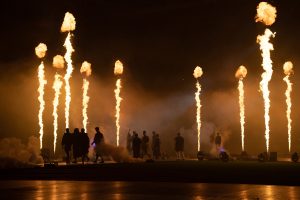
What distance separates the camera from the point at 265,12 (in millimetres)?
39188

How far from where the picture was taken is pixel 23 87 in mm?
48500

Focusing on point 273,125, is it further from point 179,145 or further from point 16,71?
point 16,71

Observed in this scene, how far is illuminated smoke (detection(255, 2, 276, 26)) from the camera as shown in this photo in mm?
39000

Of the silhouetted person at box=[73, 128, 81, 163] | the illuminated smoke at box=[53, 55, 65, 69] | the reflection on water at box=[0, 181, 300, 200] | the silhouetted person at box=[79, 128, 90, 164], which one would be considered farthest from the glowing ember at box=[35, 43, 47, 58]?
the reflection on water at box=[0, 181, 300, 200]

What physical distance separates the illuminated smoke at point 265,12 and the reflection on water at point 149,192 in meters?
25.5

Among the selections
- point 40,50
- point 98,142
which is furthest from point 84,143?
point 40,50

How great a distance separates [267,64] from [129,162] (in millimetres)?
16061

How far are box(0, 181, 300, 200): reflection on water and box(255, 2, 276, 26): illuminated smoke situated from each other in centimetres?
2548

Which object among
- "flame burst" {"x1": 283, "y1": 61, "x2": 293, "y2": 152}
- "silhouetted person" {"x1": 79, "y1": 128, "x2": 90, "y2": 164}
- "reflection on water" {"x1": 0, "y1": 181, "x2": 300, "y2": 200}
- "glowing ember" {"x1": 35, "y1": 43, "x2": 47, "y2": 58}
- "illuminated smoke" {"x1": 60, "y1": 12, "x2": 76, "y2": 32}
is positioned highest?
"illuminated smoke" {"x1": 60, "y1": 12, "x2": 76, "y2": 32}

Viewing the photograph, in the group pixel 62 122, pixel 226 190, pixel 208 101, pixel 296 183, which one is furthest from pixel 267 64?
pixel 226 190

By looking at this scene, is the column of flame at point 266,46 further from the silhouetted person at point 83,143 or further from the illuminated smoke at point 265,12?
the silhouetted person at point 83,143

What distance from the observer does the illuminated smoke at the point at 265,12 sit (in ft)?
128

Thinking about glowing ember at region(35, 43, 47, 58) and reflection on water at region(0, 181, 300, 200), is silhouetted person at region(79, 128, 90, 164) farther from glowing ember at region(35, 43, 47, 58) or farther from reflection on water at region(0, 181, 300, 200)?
glowing ember at region(35, 43, 47, 58)

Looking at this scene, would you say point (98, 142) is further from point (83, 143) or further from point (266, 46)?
point (266, 46)
